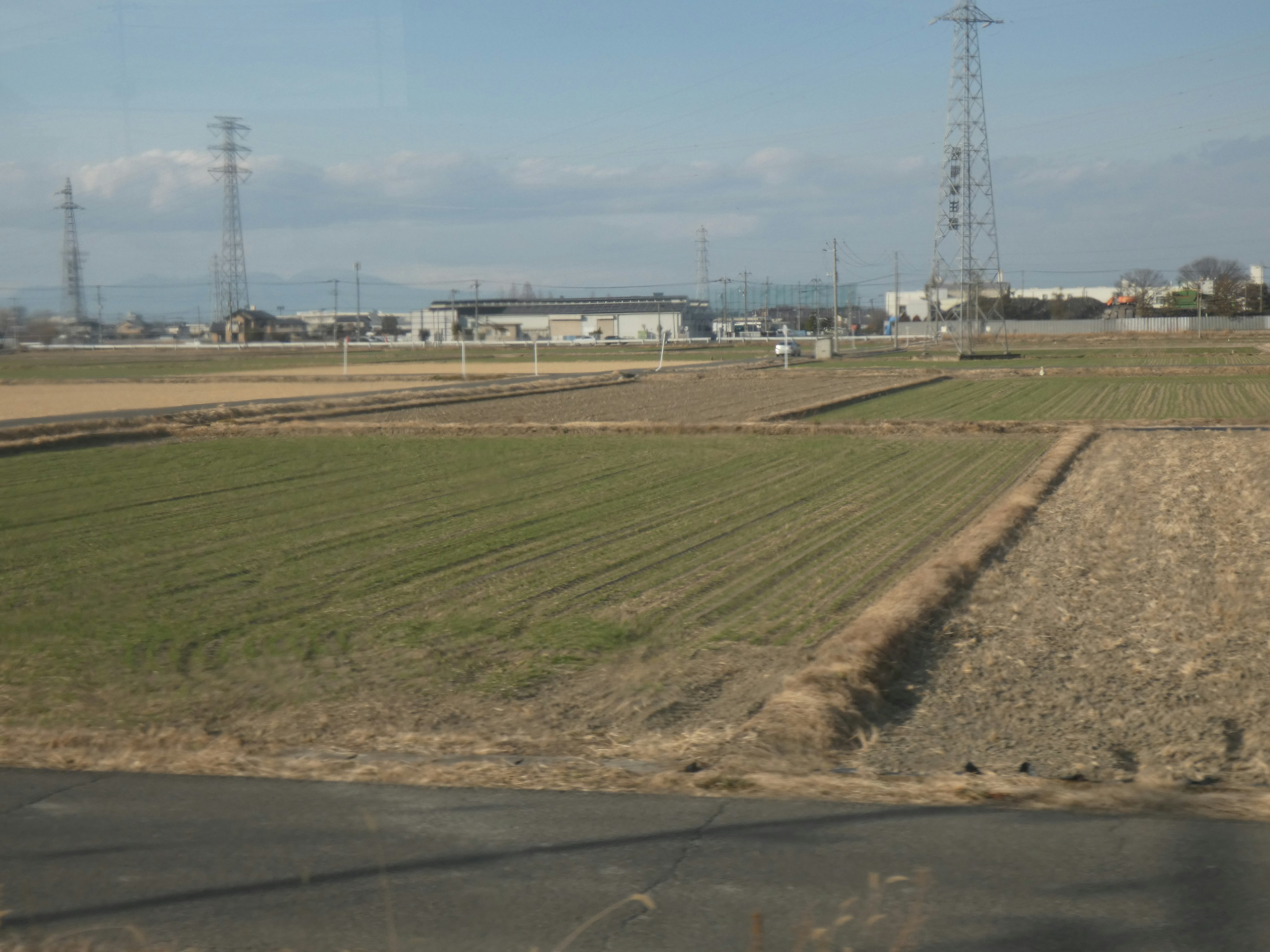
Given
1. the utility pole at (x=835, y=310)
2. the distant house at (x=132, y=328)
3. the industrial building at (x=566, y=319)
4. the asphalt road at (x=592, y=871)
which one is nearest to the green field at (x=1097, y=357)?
the utility pole at (x=835, y=310)

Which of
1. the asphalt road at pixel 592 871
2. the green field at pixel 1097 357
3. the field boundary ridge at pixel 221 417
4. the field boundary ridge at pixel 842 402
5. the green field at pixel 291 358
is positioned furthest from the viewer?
the green field at pixel 291 358

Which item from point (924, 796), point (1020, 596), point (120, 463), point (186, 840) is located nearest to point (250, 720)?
point (186, 840)

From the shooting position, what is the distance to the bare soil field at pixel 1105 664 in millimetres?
5699

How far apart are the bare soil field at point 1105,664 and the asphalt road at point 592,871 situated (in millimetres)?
999

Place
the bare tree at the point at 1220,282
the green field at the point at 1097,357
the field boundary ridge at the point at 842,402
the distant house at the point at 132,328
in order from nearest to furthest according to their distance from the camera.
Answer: the field boundary ridge at the point at 842,402, the green field at the point at 1097,357, the bare tree at the point at 1220,282, the distant house at the point at 132,328

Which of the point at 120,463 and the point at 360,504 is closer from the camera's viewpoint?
the point at 360,504

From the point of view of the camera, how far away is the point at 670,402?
3412 centimetres

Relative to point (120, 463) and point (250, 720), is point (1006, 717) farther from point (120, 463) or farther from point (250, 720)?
point (120, 463)

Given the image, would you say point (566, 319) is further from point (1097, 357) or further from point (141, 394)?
point (141, 394)

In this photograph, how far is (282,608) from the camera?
30.5 ft

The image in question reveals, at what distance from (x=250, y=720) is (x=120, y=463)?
1547 centimetres

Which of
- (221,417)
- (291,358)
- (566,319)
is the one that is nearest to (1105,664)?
(221,417)

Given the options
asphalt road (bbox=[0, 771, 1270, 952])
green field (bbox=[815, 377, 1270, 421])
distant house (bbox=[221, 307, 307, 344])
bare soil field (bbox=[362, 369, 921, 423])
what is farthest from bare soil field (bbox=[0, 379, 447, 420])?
distant house (bbox=[221, 307, 307, 344])

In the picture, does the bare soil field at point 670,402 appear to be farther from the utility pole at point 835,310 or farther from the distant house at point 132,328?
the distant house at point 132,328
